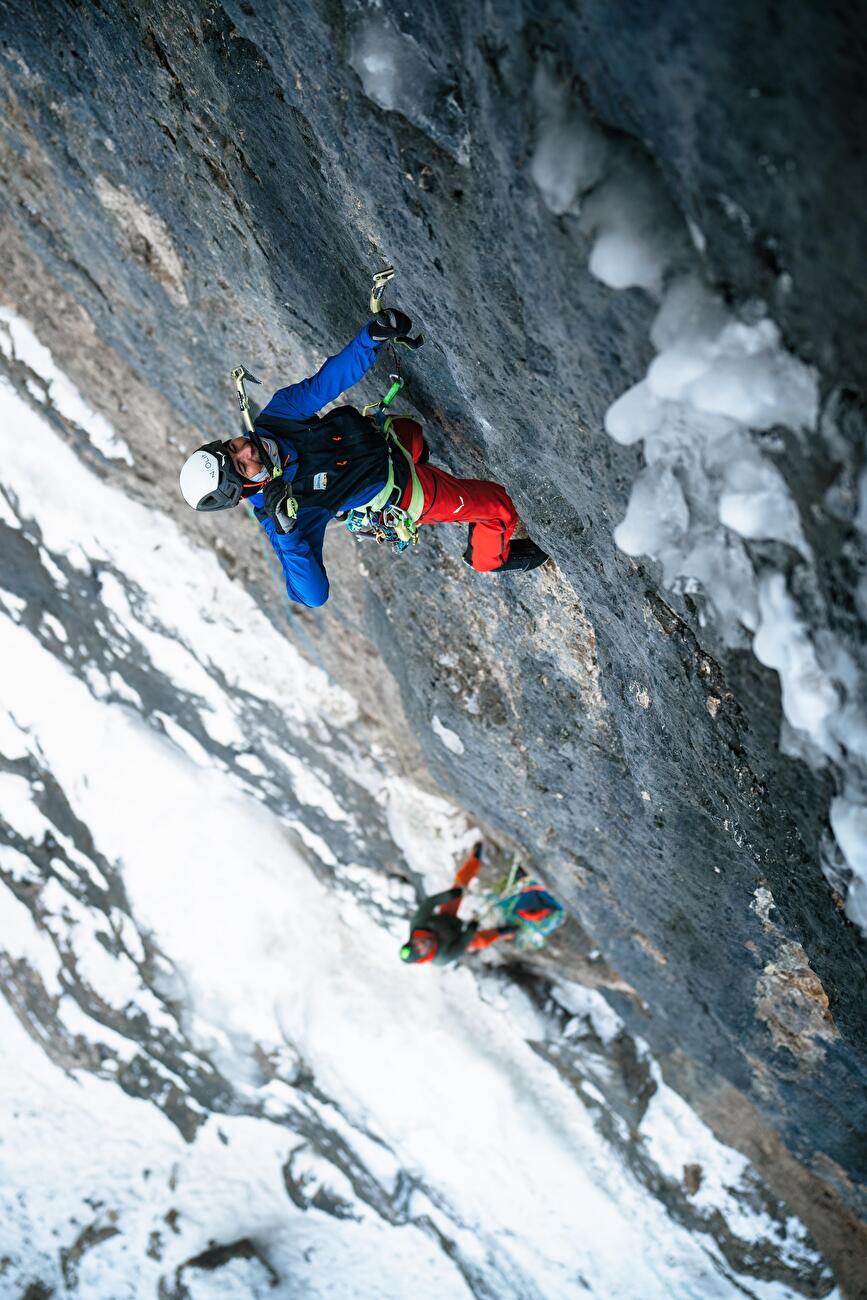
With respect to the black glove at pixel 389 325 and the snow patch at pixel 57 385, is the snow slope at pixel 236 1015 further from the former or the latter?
the black glove at pixel 389 325

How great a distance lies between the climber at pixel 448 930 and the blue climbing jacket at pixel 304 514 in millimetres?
3632

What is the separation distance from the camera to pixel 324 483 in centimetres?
370

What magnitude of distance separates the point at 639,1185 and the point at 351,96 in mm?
7477

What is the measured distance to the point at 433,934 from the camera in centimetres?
662

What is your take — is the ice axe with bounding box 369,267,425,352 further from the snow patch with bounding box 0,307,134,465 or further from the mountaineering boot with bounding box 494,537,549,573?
the snow patch with bounding box 0,307,134,465

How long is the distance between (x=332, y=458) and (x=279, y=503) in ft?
1.24

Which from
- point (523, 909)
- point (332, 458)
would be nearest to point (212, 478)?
point (332, 458)

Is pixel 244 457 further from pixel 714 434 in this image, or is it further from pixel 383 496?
pixel 714 434

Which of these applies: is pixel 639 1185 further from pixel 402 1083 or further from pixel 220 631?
pixel 220 631

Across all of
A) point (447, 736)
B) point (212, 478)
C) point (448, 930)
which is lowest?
point (448, 930)

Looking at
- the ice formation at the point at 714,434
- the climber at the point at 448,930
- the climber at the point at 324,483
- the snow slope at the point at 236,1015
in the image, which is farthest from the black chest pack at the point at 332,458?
the climber at the point at 448,930

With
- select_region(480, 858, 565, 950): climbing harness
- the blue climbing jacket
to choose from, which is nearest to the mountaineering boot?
the blue climbing jacket

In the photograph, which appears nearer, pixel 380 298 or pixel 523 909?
pixel 380 298

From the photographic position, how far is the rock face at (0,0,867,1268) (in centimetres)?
177
